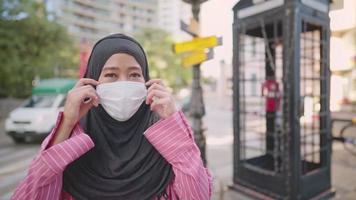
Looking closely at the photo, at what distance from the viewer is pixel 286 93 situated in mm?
3627

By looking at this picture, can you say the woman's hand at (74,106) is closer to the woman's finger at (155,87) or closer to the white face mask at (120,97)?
the white face mask at (120,97)

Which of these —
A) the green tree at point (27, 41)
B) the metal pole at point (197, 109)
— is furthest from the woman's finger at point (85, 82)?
the green tree at point (27, 41)

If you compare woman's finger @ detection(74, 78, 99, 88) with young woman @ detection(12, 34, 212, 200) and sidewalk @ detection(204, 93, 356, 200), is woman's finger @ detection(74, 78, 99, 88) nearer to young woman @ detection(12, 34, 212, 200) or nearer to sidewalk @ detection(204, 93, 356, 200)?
young woman @ detection(12, 34, 212, 200)

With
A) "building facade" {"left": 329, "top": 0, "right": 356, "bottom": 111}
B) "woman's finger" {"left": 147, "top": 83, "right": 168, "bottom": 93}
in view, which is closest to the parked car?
"woman's finger" {"left": 147, "top": 83, "right": 168, "bottom": 93}

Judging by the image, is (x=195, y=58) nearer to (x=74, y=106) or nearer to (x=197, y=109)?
(x=197, y=109)

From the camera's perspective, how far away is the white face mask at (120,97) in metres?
1.53

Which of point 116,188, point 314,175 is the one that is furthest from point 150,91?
point 314,175

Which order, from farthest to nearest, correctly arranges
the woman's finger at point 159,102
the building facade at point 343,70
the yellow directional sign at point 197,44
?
1. the building facade at point 343,70
2. the yellow directional sign at point 197,44
3. the woman's finger at point 159,102

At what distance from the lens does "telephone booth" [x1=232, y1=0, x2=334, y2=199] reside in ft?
11.7

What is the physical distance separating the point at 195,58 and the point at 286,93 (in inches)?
48.2

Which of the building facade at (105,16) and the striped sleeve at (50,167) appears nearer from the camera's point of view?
the striped sleeve at (50,167)

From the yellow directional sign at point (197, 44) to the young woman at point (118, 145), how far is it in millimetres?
2072

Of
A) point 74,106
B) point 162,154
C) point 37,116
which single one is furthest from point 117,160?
point 37,116

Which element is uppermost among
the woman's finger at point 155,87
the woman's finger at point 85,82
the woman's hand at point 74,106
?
the woman's finger at point 85,82
